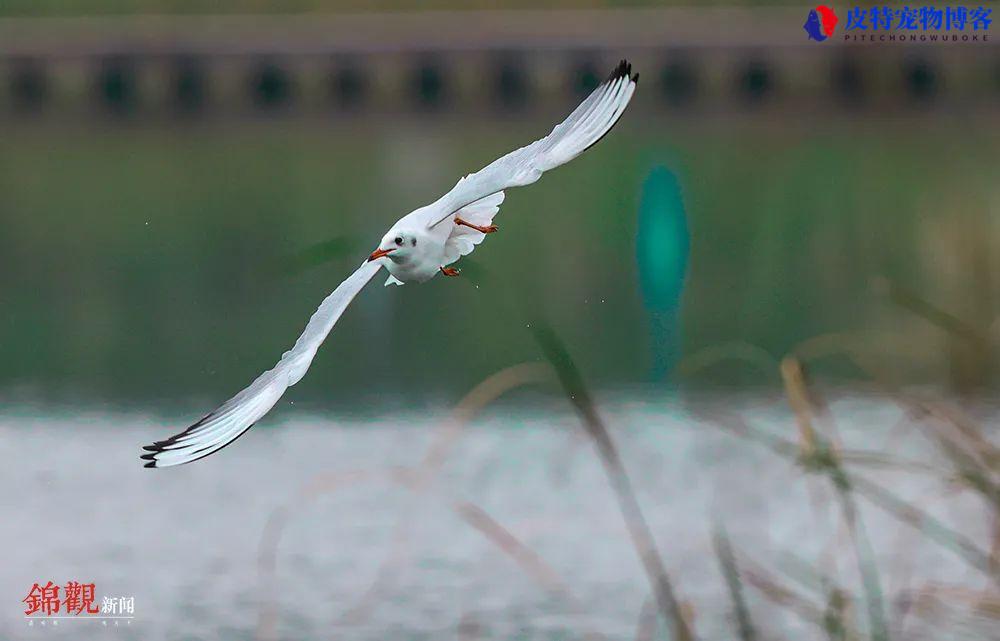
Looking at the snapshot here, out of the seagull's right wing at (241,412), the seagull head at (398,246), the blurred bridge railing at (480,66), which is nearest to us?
the seagull's right wing at (241,412)

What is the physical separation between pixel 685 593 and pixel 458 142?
1175 centimetres

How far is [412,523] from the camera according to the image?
244 inches

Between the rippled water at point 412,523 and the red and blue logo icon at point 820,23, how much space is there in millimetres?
10602

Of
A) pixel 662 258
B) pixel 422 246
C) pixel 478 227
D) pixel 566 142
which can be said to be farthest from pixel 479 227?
pixel 662 258

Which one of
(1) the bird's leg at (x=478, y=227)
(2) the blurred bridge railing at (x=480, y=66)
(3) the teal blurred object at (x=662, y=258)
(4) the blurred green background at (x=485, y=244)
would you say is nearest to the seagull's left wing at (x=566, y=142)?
(1) the bird's leg at (x=478, y=227)

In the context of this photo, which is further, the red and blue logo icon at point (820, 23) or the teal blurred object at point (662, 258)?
the red and blue logo icon at point (820, 23)

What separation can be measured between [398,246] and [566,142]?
1.06ft

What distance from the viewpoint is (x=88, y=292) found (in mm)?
10641

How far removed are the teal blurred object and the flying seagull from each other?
225 inches

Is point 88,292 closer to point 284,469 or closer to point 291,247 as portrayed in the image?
point 291,247

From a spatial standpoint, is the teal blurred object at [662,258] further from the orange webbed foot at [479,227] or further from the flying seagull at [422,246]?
the flying seagull at [422,246]

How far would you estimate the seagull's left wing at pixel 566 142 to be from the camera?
2.40 m

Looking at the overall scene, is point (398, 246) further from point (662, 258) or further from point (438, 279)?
point (662, 258)

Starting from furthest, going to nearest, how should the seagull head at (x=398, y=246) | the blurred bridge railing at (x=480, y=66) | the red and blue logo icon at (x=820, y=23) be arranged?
the blurred bridge railing at (x=480, y=66) → the red and blue logo icon at (x=820, y=23) → the seagull head at (x=398, y=246)
